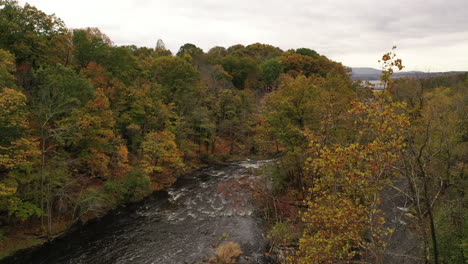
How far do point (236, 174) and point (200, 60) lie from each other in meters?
48.1

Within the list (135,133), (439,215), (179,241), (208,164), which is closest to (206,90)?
(208,164)

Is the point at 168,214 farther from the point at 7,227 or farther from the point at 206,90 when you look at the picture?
the point at 206,90

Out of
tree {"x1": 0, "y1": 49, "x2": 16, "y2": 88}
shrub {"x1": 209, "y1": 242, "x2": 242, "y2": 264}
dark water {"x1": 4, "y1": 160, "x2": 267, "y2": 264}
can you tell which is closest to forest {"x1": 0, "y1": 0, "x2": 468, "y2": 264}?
tree {"x1": 0, "y1": 49, "x2": 16, "y2": 88}

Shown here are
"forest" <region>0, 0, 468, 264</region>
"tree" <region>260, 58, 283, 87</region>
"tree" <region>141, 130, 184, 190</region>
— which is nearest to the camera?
"forest" <region>0, 0, 468, 264</region>

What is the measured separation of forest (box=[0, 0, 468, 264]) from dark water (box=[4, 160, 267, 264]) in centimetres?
165

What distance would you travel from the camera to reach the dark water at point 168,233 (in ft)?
65.8

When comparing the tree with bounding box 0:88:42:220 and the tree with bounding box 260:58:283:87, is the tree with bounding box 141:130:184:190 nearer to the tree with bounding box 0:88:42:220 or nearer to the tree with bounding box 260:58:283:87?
the tree with bounding box 0:88:42:220

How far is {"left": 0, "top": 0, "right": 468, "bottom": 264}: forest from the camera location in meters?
8.96

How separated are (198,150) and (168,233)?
1151 inches

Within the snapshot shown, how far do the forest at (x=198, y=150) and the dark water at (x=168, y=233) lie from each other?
1.65 meters

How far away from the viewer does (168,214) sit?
92.0ft

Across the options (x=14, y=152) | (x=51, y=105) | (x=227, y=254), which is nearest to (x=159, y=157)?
(x=51, y=105)

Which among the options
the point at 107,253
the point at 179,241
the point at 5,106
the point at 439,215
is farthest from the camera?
the point at 179,241

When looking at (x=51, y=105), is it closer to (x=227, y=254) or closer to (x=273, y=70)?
(x=227, y=254)
